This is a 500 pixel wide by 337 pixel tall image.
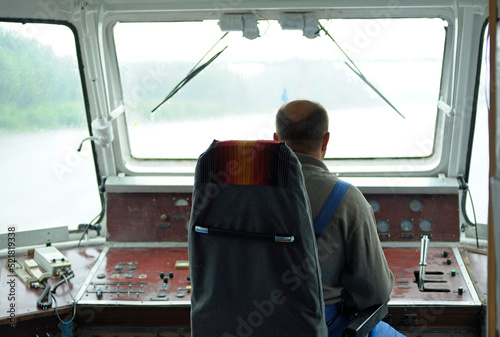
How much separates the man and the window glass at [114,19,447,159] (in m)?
1.16

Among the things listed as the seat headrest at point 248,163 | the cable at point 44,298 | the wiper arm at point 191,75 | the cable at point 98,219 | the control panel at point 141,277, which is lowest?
the control panel at point 141,277

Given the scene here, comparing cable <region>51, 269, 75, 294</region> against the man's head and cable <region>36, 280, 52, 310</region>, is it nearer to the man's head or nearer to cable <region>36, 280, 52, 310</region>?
cable <region>36, 280, 52, 310</region>

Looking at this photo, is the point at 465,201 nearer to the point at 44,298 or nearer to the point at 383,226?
the point at 383,226

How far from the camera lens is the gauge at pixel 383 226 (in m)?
3.28

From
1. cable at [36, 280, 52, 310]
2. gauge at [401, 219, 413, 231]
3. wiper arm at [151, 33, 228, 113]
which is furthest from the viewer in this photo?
gauge at [401, 219, 413, 231]

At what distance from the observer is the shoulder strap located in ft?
6.24

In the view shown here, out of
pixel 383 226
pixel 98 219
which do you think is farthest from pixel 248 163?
pixel 98 219

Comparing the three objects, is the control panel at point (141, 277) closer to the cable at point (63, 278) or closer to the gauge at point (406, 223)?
the cable at point (63, 278)

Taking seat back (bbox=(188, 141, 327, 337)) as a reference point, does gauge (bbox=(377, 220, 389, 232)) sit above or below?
below

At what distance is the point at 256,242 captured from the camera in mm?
1741

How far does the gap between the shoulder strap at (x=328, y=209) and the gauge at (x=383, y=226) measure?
1.43 m

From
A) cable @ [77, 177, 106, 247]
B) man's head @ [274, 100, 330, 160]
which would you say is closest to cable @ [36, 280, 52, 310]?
cable @ [77, 177, 106, 247]

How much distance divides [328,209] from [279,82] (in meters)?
1.49

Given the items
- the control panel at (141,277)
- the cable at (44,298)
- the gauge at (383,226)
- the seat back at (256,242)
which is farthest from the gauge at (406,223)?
the cable at (44,298)
